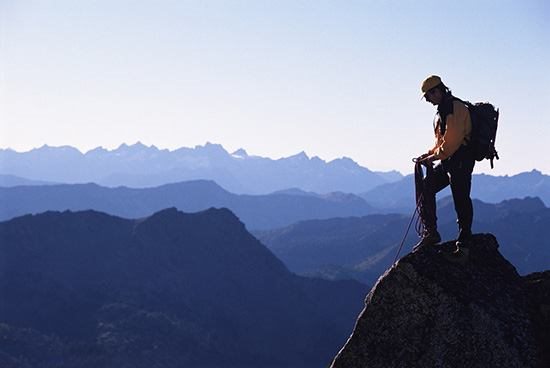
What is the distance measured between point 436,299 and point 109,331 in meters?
164

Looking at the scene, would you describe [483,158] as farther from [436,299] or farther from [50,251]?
[50,251]

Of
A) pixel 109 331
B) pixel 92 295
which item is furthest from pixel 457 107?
pixel 92 295

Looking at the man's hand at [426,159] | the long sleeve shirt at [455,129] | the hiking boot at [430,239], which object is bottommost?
the hiking boot at [430,239]

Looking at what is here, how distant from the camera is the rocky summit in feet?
38.8

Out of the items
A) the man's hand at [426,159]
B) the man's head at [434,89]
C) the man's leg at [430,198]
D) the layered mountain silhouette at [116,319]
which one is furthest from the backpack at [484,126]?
the layered mountain silhouette at [116,319]

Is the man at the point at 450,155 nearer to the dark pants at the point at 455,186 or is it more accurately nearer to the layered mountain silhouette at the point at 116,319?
the dark pants at the point at 455,186

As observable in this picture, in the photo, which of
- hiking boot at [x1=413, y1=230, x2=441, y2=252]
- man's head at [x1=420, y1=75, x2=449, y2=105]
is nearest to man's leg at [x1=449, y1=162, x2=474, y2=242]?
hiking boot at [x1=413, y1=230, x2=441, y2=252]

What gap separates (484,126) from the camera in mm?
13344

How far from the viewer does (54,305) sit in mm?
172000

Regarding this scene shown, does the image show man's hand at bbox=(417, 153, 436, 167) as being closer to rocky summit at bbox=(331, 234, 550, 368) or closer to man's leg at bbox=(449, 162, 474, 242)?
man's leg at bbox=(449, 162, 474, 242)

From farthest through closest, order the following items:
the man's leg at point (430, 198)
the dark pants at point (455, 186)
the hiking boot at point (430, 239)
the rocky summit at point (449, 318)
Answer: the man's leg at point (430, 198) → the hiking boot at point (430, 239) → the dark pants at point (455, 186) → the rocky summit at point (449, 318)

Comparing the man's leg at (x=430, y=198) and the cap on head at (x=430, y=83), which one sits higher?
the cap on head at (x=430, y=83)

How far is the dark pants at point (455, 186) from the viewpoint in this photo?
13.7 m

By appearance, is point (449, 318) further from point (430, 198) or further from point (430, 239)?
point (430, 198)
